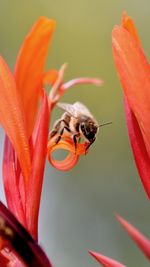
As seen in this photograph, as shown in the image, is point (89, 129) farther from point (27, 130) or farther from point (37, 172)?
point (37, 172)

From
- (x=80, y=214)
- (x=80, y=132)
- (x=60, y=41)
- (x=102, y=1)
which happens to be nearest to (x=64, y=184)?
(x=80, y=214)

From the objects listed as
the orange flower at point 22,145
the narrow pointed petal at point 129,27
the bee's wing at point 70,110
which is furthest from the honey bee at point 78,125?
the narrow pointed petal at point 129,27

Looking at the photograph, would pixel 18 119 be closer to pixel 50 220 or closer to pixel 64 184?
pixel 50 220

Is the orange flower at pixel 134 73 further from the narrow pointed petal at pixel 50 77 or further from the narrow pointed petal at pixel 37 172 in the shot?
the narrow pointed petal at pixel 50 77

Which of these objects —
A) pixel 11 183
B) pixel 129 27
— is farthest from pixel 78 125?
pixel 129 27

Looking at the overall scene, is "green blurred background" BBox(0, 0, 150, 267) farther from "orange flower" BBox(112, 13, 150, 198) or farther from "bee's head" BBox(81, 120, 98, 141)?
"orange flower" BBox(112, 13, 150, 198)
